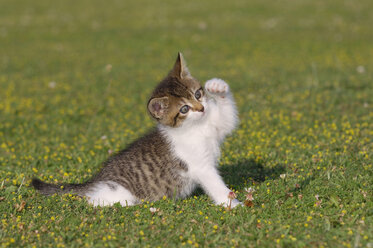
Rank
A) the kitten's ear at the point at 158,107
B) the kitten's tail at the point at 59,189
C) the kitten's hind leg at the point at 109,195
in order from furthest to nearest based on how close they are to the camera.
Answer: the kitten's tail at the point at 59,189 → the kitten's hind leg at the point at 109,195 → the kitten's ear at the point at 158,107

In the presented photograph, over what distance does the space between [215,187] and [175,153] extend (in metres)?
0.80

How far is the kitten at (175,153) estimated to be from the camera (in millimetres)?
6438

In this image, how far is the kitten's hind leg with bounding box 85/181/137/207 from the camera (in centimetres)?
673

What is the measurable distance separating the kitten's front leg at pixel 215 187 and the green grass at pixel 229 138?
139mm

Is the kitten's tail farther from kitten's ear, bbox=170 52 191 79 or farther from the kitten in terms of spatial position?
kitten's ear, bbox=170 52 191 79

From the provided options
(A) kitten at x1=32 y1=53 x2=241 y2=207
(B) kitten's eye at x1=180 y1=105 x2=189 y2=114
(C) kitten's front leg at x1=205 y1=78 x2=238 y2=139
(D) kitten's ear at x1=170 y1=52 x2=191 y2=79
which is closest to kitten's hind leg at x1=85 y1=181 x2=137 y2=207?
(A) kitten at x1=32 y1=53 x2=241 y2=207

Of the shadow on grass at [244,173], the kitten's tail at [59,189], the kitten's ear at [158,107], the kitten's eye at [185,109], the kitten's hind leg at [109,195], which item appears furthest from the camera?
the shadow on grass at [244,173]

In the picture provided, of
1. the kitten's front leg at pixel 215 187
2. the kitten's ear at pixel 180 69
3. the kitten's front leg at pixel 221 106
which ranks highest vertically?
the kitten's ear at pixel 180 69

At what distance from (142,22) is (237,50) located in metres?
8.27

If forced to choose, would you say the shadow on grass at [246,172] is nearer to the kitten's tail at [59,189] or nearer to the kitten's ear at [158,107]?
the kitten's ear at [158,107]

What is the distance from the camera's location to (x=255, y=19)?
26.1 m

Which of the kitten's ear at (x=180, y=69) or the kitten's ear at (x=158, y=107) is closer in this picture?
the kitten's ear at (x=158, y=107)

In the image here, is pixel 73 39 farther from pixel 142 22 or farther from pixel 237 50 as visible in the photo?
pixel 237 50

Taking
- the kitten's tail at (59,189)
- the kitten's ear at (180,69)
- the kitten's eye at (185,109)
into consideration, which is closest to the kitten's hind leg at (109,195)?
the kitten's tail at (59,189)
